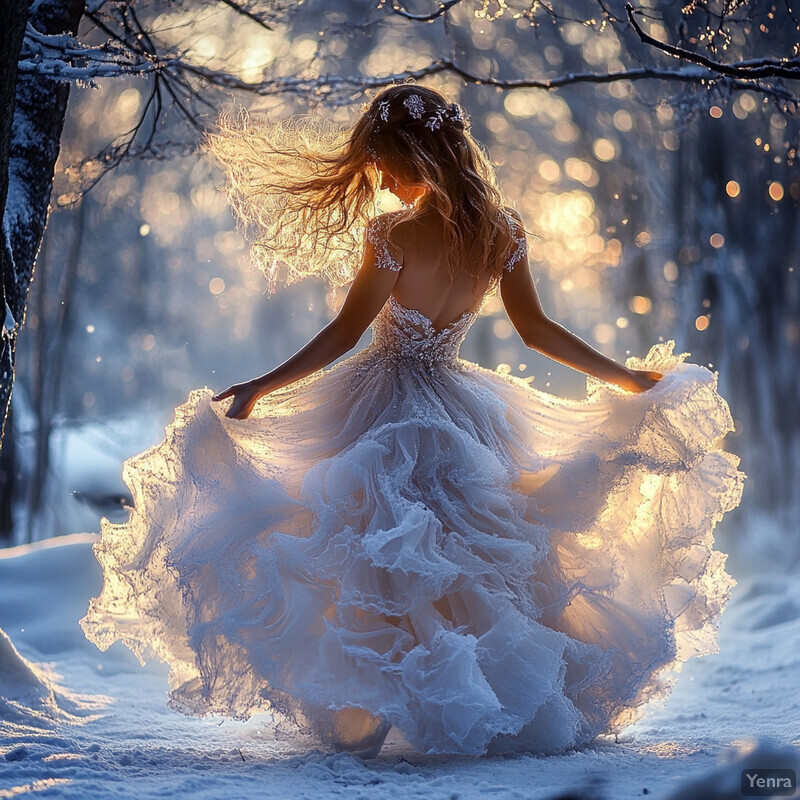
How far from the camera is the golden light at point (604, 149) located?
1106 centimetres

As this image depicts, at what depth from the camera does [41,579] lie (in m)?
5.00

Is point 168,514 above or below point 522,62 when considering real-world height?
below

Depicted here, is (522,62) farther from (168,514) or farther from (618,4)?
(168,514)

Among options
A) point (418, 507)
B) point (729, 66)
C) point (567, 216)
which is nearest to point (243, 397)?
point (418, 507)

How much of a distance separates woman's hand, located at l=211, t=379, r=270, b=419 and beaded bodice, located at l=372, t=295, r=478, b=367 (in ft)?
1.78

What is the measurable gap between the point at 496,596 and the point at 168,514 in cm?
121

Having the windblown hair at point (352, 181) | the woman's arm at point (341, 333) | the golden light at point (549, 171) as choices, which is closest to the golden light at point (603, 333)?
the golden light at point (549, 171)

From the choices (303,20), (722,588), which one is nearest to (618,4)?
(303,20)

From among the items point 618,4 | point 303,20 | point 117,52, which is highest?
point 303,20

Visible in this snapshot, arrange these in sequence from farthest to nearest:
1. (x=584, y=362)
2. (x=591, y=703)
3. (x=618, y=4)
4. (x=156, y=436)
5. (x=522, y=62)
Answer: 1. (x=156, y=436)
2. (x=522, y=62)
3. (x=618, y=4)
4. (x=584, y=362)
5. (x=591, y=703)

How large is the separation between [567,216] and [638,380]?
8.95 m

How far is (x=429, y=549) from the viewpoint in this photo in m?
3.03

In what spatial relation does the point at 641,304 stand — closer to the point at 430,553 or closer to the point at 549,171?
the point at 549,171

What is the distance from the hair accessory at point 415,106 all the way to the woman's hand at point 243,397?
3.77ft
